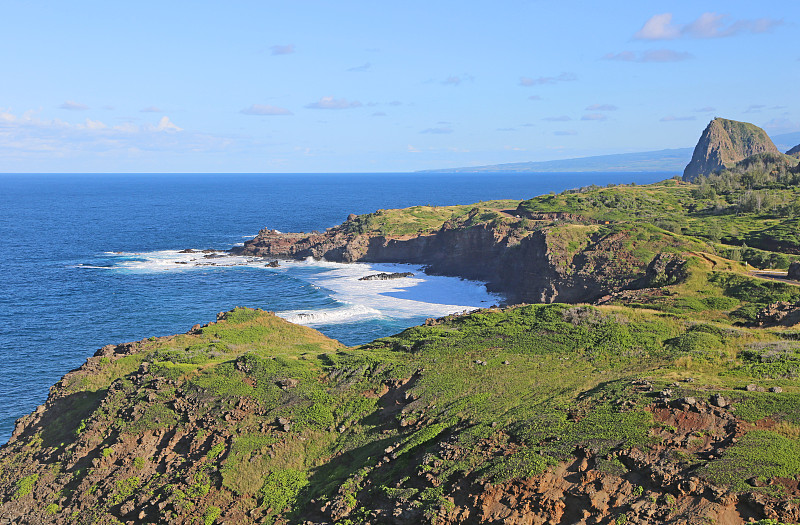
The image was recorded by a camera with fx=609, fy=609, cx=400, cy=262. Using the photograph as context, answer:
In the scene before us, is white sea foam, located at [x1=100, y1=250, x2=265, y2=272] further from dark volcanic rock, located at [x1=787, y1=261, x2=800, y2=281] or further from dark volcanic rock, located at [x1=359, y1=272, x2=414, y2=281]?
dark volcanic rock, located at [x1=787, y1=261, x2=800, y2=281]

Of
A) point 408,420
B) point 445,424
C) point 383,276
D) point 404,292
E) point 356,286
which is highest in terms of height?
point 445,424

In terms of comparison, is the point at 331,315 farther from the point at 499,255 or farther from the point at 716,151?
the point at 716,151

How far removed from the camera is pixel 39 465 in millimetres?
25906

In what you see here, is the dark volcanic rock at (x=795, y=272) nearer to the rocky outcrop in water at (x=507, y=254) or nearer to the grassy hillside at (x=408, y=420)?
the rocky outcrop in water at (x=507, y=254)

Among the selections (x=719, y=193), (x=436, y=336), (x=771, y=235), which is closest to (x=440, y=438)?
(x=436, y=336)

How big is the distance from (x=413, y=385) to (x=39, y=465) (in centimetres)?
1629

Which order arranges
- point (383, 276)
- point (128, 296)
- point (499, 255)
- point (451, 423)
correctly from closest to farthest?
1. point (451, 423)
2. point (128, 296)
3. point (499, 255)
4. point (383, 276)

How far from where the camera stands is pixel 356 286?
76.9 metres

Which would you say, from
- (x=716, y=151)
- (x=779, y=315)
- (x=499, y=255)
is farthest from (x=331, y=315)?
(x=716, y=151)

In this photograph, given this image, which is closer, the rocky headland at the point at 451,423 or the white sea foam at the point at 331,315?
the rocky headland at the point at 451,423

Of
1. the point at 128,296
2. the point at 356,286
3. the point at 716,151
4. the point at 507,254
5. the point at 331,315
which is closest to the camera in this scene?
the point at 331,315

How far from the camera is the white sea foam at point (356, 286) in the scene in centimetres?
6250

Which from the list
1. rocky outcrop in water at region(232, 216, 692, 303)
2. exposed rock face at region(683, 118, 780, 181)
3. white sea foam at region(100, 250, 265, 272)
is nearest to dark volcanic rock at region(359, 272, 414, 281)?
rocky outcrop in water at region(232, 216, 692, 303)

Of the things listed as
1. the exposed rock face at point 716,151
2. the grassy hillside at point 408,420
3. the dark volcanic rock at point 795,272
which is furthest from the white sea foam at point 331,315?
the exposed rock face at point 716,151
